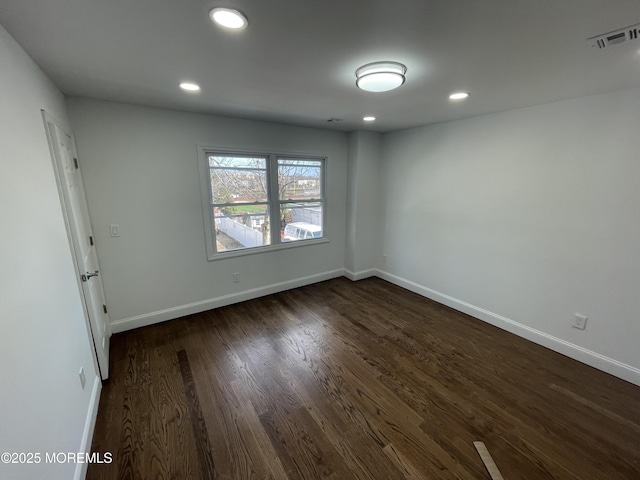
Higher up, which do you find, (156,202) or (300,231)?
(156,202)

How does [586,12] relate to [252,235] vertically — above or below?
above

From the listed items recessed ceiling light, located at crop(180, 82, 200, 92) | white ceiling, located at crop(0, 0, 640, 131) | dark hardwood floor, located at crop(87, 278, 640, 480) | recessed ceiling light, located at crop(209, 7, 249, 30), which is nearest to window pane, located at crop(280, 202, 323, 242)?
dark hardwood floor, located at crop(87, 278, 640, 480)

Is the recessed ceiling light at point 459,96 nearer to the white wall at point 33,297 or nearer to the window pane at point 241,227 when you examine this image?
the window pane at point 241,227

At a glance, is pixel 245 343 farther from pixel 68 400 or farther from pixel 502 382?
pixel 502 382

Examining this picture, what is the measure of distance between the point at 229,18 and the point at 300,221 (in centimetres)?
292

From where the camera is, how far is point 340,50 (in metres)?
1.43

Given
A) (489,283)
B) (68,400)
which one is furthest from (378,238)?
(68,400)

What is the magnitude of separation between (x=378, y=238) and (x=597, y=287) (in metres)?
2.63

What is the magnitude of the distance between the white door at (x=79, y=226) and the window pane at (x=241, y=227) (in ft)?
3.95

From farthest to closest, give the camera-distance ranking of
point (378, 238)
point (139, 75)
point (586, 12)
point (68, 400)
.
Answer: point (378, 238) < point (139, 75) < point (68, 400) < point (586, 12)

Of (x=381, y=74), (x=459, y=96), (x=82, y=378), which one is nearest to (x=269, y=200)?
(x=381, y=74)

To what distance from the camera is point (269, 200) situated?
3578 millimetres

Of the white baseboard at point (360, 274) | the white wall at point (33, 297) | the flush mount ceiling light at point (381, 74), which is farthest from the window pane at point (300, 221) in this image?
the white wall at point (33, 297)

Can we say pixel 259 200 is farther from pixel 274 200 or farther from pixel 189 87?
pixel 189 87
